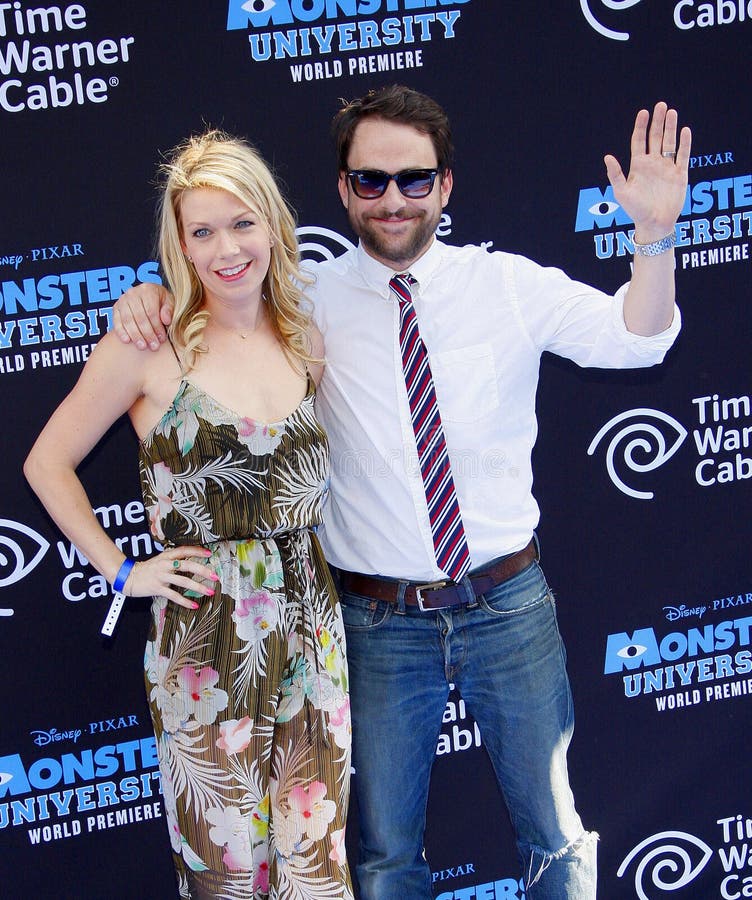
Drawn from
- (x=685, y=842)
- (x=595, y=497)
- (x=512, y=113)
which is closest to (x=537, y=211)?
(x=512, y=113)

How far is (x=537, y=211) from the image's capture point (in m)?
2.85

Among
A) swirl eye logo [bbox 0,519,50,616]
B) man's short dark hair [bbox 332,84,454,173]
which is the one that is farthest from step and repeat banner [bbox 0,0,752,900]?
man's short dark hair [bbox 332,84,454,173]

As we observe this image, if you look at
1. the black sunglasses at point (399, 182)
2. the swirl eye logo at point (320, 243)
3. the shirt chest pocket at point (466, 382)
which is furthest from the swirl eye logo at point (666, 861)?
the black sunglasses at point (399, 182)

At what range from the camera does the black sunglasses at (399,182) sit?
2.30 meters

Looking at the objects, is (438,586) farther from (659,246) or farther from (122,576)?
(659,246)

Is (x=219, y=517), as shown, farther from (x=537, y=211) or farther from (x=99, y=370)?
(x=537, y=211)

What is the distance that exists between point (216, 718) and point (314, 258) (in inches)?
50.4

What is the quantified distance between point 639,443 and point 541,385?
337mm

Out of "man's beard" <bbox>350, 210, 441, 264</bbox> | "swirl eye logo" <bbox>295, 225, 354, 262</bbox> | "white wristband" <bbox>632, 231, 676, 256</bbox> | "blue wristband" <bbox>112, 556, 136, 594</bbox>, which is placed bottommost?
"blue wristband" <bbox>112, 556, 136, 594</bbox>

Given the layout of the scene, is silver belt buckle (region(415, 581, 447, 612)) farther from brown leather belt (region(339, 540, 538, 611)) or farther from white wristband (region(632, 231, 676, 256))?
white wristband (region(632, 231, 676, 256))

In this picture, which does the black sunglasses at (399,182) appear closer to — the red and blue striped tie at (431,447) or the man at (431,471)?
the man at (431,471)

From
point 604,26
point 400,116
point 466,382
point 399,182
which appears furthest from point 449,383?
point 604,26

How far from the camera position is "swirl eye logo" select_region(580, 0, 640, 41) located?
9.13 feet

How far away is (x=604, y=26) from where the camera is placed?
280 centimetres
